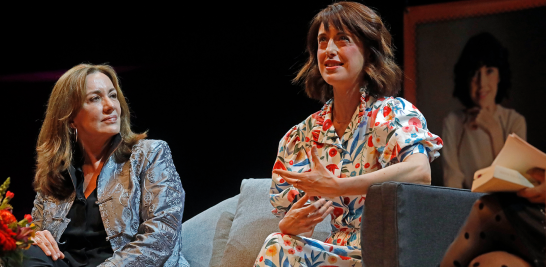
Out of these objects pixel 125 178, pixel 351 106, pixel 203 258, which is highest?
pixel 351 106

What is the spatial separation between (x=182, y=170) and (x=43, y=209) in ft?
4.10

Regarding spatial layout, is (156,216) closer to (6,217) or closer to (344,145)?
(6,217)

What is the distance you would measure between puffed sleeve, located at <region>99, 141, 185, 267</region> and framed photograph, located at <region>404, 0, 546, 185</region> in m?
1.41

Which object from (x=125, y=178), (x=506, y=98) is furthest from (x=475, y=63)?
(x=125, y=178)

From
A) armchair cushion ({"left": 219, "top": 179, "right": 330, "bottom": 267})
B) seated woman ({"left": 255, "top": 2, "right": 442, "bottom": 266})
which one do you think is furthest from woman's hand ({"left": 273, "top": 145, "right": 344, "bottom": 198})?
armchair cushion ({"left": 219, "top": 179, "right": 330, "bottom": 267})

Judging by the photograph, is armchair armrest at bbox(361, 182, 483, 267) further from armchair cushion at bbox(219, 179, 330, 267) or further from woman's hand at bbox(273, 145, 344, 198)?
armchair cushion at bbox(219, 179, 330, 267)

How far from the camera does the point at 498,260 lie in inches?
44.3

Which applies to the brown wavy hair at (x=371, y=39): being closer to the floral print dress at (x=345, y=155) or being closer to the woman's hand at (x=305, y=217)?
the floral print dress at (x=345, y=155)

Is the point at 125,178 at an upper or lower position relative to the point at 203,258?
upper

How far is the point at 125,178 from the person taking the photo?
2.20m

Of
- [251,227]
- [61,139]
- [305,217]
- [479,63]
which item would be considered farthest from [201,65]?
[305,217]

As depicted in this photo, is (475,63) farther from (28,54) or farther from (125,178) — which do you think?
(28,54)

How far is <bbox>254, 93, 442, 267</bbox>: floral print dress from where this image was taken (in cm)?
158

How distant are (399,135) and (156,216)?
0.99 m
